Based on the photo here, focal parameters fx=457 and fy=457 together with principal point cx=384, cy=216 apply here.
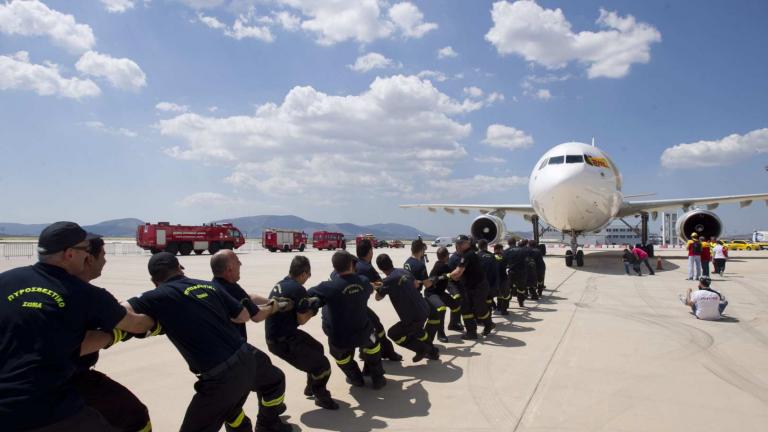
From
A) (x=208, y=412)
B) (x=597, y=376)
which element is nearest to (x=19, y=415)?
(x=208, y=412)

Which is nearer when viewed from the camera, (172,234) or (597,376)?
(597,376)

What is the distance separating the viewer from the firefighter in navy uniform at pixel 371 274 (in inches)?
221

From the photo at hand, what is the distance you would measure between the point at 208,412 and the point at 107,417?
2.16 feet

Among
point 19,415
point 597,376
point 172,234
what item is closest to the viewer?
point 19,415

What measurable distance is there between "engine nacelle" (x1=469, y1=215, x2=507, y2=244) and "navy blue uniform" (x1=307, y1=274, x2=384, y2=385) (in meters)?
18.1

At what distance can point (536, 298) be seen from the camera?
10.8m

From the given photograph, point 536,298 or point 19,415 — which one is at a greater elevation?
point 19,415

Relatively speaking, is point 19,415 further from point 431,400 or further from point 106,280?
point 106,280

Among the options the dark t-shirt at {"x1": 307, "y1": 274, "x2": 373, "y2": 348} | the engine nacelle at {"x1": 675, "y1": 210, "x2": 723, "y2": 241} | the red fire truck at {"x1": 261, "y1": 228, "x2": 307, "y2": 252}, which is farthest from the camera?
A: the red fire truck at {"x1": 261, "y1": 228, "x2": 307, "y2": 252}

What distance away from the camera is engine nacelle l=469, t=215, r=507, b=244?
22562mm

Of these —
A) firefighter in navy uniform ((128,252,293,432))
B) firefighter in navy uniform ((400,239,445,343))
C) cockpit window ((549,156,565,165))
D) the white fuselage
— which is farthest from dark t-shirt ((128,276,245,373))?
cockpit window ((549,156,565,165))

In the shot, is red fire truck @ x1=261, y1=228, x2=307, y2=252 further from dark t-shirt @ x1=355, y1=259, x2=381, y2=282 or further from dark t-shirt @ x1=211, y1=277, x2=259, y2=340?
dark t-shirt @ x1=211, y1=277, x2=259, y2=340

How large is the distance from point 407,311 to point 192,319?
9.88 feet

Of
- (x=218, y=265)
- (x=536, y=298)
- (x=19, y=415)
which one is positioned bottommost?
(x=536, y=298)
